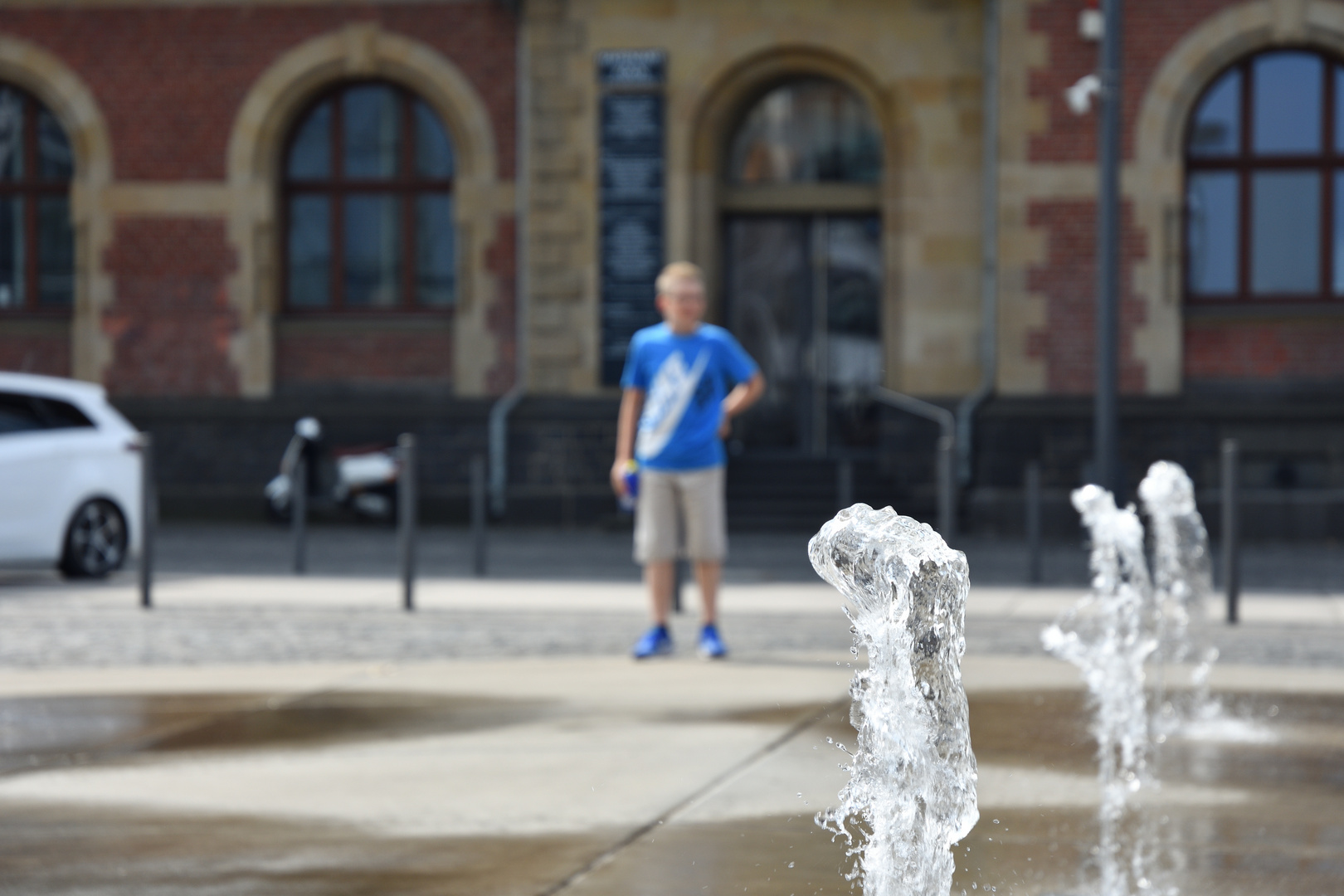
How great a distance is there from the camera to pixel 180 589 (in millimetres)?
12453

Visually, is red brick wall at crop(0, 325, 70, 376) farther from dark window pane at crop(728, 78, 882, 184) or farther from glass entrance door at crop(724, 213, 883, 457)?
dark window pane at crop(728, 78, 882, 184)

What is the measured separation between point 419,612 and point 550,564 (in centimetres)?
412

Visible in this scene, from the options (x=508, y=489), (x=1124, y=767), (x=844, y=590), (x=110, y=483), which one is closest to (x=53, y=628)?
(x=110, y=483)

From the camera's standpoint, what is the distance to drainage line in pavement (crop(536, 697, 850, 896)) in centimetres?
443

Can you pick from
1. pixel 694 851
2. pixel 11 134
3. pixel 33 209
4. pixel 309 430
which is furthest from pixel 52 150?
pixel 694 851

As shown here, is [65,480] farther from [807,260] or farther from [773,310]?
[807,260]

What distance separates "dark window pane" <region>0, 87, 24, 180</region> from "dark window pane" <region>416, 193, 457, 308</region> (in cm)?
465

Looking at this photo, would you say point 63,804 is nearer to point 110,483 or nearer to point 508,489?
point 110,483

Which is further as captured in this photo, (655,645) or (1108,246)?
(1108,246)

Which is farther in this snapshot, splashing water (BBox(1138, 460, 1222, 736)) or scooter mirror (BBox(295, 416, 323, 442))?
scooter mirror (BBox(295, 416, 323, 442))

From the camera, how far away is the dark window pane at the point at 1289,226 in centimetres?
1988

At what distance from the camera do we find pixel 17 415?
13.4 metres

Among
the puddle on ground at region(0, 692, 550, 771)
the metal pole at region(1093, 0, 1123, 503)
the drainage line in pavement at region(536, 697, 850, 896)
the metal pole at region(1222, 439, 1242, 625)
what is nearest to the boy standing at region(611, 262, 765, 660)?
the drainage line in pavement at region(536, 697, 850, 896)

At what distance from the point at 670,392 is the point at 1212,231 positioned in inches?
512
